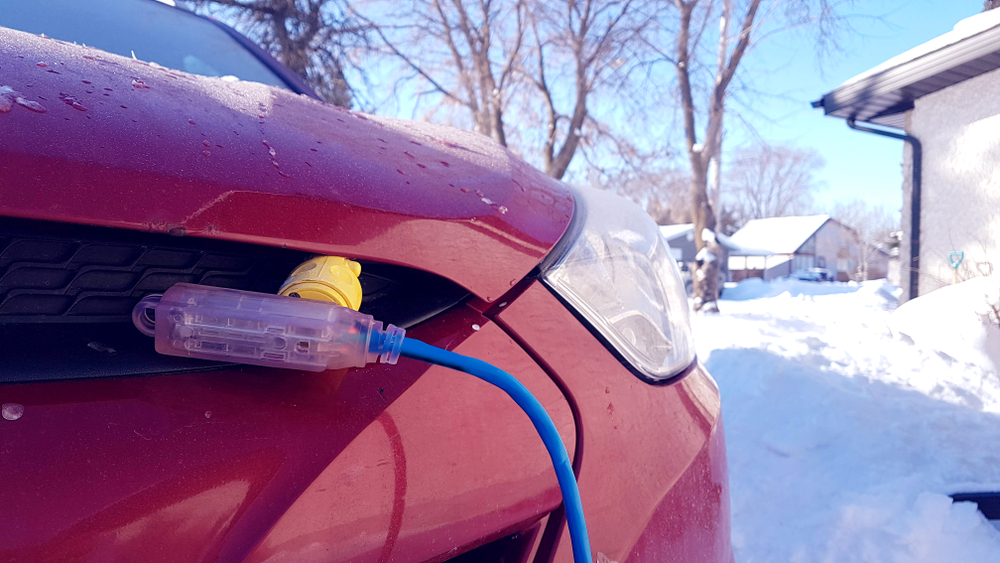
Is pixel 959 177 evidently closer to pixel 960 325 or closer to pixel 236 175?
pixel 960 325

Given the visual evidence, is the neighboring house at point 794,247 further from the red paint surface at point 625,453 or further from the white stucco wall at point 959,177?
the red paint surface at point 625,453

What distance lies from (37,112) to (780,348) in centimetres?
450

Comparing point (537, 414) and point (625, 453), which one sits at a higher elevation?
point (537, 414)

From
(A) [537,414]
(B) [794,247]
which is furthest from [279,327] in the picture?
(B) [794,247]

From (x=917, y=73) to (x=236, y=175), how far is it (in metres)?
8.76

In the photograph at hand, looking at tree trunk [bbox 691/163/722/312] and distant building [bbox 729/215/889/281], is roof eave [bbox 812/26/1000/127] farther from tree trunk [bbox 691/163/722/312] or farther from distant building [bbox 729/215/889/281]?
distant building [bbox 729/215/889/281]

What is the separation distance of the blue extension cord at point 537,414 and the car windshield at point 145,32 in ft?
5.05

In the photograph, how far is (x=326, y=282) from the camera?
59 cm

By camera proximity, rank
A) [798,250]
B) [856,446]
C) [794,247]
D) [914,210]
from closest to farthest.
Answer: [856,446]
[914,210]
[794,247]
[798,250]

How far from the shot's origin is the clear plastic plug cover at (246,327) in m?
0.53

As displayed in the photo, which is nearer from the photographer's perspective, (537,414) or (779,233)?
(537,414)

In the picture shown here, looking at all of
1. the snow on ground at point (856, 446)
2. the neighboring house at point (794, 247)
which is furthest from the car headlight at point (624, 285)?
the neighboring house at point (794, 247)

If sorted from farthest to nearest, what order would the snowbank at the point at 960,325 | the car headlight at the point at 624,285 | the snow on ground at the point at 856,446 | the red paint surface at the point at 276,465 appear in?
1. the snowbank at the point at 960,325
2. the snow on ground at the point at 856,446
3. the car headlight at the point at 624,285
4. the red paint surface at the point at 276,465

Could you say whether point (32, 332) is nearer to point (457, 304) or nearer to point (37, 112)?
point (37, 112)
